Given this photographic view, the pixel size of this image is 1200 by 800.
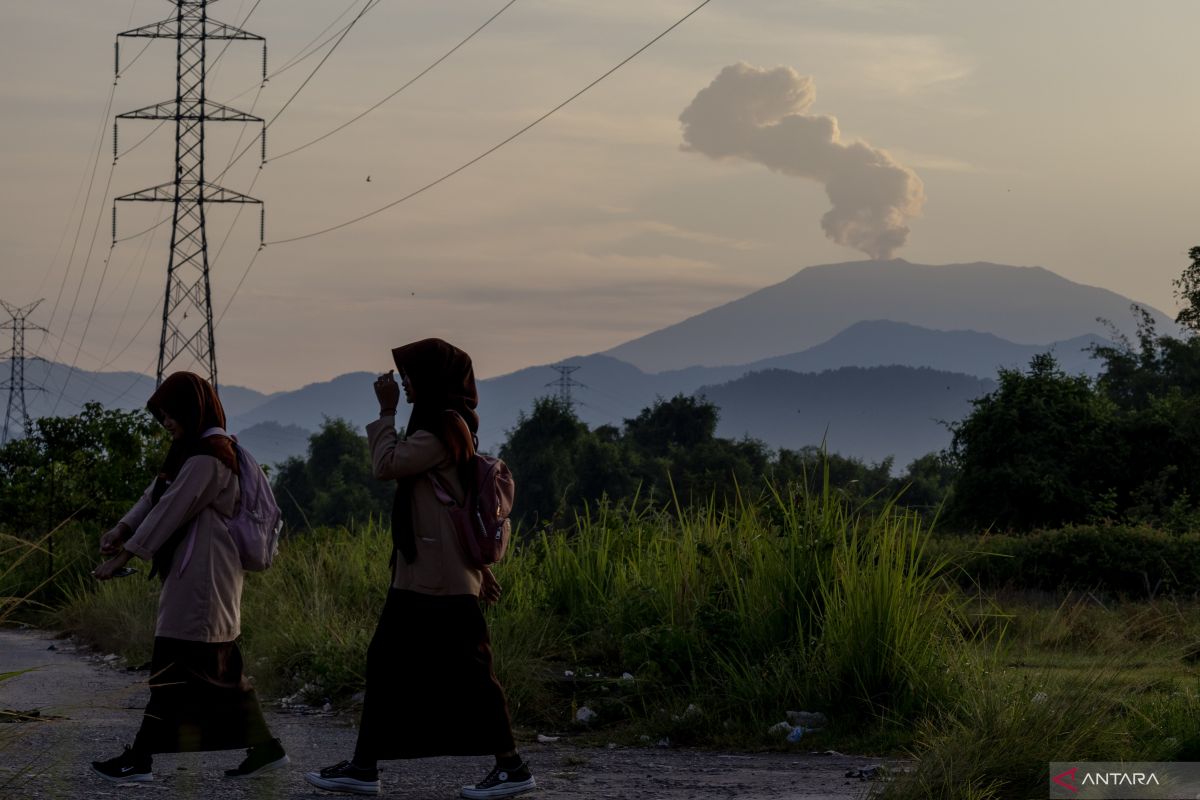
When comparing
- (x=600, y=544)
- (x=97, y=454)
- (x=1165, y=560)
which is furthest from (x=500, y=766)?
(x=1165, y=560)

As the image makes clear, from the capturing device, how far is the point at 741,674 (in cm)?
880

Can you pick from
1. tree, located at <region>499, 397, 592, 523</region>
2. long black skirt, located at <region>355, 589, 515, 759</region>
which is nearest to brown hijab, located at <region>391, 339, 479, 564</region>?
long black skirt, located at <region>355, 589, 515, 759</region>

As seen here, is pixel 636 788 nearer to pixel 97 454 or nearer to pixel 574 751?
pixel 574 751

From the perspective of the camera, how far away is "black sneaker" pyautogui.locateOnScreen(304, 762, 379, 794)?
6.30m

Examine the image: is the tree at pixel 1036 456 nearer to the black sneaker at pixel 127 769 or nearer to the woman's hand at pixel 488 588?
the woman's hand at pixel 488 588

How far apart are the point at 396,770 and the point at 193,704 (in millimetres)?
1186

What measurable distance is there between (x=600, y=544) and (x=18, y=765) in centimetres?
533

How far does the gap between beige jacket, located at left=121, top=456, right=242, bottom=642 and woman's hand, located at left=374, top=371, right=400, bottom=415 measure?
0.83 metres

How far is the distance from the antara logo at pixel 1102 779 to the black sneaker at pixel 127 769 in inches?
153

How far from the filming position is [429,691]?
6320 mm

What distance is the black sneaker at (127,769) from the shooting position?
21.5ft

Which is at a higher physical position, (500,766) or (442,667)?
(442,667)

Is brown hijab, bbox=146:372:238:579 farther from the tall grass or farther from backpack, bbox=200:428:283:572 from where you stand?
the tall grass

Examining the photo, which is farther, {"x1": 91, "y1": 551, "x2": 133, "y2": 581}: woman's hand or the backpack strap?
{"x1": 91, "y1": 551, "x2": 133, "y2": 581}: woman's hand
